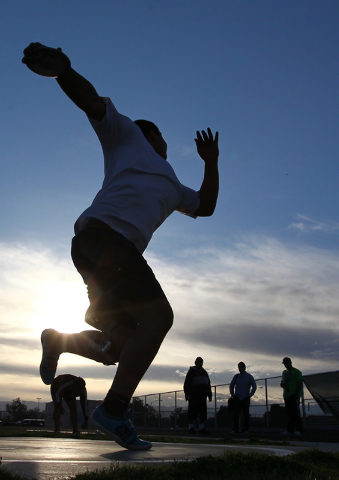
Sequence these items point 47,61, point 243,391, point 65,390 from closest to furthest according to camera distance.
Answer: point 47,61 → point 65,390 → point 243,391

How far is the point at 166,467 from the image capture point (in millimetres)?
1560

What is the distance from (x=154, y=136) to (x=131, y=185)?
683 mm

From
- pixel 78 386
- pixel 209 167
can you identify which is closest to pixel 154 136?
pixel 209 167

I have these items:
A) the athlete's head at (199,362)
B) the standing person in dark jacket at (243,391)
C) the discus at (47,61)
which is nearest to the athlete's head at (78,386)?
the athlete's head at (199,362)

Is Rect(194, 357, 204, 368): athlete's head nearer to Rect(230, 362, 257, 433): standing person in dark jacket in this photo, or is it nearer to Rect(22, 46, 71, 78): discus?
Rect(230, 362, 257, 433): standing person in dark jacket

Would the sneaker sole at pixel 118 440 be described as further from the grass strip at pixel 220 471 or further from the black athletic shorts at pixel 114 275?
the grass strip at pixel 220 471

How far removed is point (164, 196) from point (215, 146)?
90cm

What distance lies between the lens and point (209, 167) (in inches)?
135

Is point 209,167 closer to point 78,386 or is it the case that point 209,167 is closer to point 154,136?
point 154,136

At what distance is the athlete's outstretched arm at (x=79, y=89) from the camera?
231 centimetres

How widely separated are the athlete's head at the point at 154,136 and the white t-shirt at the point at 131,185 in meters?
0.22

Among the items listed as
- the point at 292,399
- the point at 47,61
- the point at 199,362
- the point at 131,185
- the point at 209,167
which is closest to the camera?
the point at 47,61

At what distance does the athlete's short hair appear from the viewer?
3.16 m

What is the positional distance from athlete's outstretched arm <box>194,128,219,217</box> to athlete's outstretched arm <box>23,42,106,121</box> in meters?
0.99
